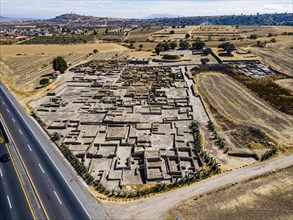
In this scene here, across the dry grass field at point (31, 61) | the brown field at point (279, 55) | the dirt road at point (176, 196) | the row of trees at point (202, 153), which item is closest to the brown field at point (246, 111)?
the row of trees at point (202, 153)

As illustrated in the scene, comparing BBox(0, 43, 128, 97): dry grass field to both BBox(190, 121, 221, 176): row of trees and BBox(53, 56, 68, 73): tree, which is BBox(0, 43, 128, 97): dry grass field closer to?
BBox(53, 56, 68, 73): tree

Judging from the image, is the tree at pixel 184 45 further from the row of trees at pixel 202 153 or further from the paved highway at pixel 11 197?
Result: the paved highway at pixel 11 197

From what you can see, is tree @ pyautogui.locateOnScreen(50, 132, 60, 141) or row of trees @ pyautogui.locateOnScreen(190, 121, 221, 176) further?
tree @ pyautogui.locateOnScreen(50, 132, 60, 141)

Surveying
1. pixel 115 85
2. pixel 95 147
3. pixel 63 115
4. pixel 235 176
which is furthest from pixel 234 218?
pixel 115 85

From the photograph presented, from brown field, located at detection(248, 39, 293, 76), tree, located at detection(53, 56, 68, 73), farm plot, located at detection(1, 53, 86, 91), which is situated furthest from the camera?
brown field, located at detection(248, 39, 293, 76)

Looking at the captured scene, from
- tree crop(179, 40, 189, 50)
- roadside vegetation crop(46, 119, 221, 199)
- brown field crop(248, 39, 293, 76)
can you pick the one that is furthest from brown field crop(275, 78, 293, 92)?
tree crop(179, 40, 189, 50)

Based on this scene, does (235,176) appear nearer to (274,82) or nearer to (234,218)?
(234,218)

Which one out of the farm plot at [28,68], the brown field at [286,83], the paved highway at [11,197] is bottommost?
the farm plot at [28,68]
